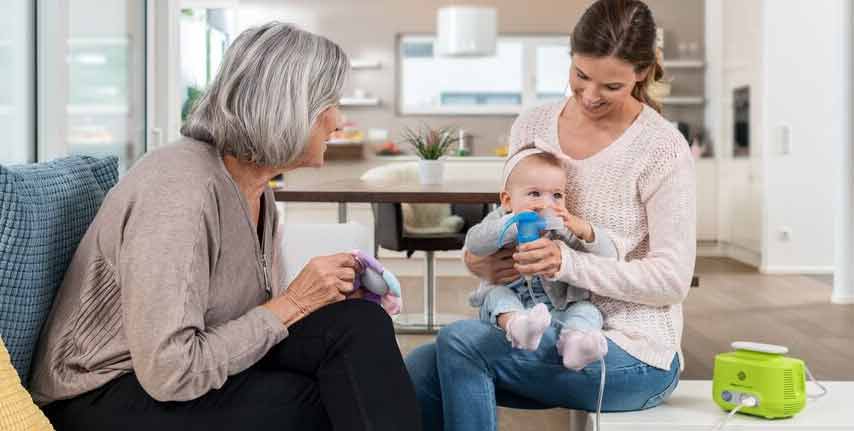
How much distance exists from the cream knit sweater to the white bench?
100 mm

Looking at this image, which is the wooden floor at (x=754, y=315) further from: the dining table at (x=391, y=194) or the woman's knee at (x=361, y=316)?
the woman's knee at (x=361, y=316)

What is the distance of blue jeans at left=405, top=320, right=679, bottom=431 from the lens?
1.93m

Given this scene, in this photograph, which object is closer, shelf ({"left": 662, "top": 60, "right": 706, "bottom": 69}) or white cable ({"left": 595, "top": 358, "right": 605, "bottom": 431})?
white cable ({"left": 595, "top": 358, "right": 605, "bottom": 431})

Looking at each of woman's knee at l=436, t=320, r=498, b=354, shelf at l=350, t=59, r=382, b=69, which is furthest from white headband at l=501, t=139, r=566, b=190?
shelf at l=350, t=59, r=382, b=69

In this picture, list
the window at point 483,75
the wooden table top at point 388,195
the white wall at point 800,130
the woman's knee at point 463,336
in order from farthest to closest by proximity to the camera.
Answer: the window at point 483,75 < the white wall at point 800,130 < the wooden table top at point 388,195 < the woman's knee at point 463,336

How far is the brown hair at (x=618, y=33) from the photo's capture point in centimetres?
200

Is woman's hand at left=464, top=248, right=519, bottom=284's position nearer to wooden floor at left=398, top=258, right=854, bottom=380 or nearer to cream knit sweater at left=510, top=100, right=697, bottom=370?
cream knit sweater at left=510, top=100, right=697, bottom=370

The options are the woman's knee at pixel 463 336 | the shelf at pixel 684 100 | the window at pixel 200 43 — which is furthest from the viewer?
the shelf at pixel 684 100

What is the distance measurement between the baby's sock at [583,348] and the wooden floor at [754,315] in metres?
2.32

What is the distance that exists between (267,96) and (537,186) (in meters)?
0.56

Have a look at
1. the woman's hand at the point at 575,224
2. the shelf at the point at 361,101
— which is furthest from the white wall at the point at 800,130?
the woman's hand at the point at 575,224

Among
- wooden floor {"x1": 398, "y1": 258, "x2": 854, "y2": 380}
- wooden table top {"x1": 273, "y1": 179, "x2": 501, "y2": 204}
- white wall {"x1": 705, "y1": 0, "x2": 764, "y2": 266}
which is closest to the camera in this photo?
wooden table top {"x1": 273, "y1": 179, "x2": 501, "y2": 204}

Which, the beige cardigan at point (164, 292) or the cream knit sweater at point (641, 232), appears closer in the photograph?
the beige cardigan at point (164, 292)

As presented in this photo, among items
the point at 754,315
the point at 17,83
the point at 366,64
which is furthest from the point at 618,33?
the point at 366,64
